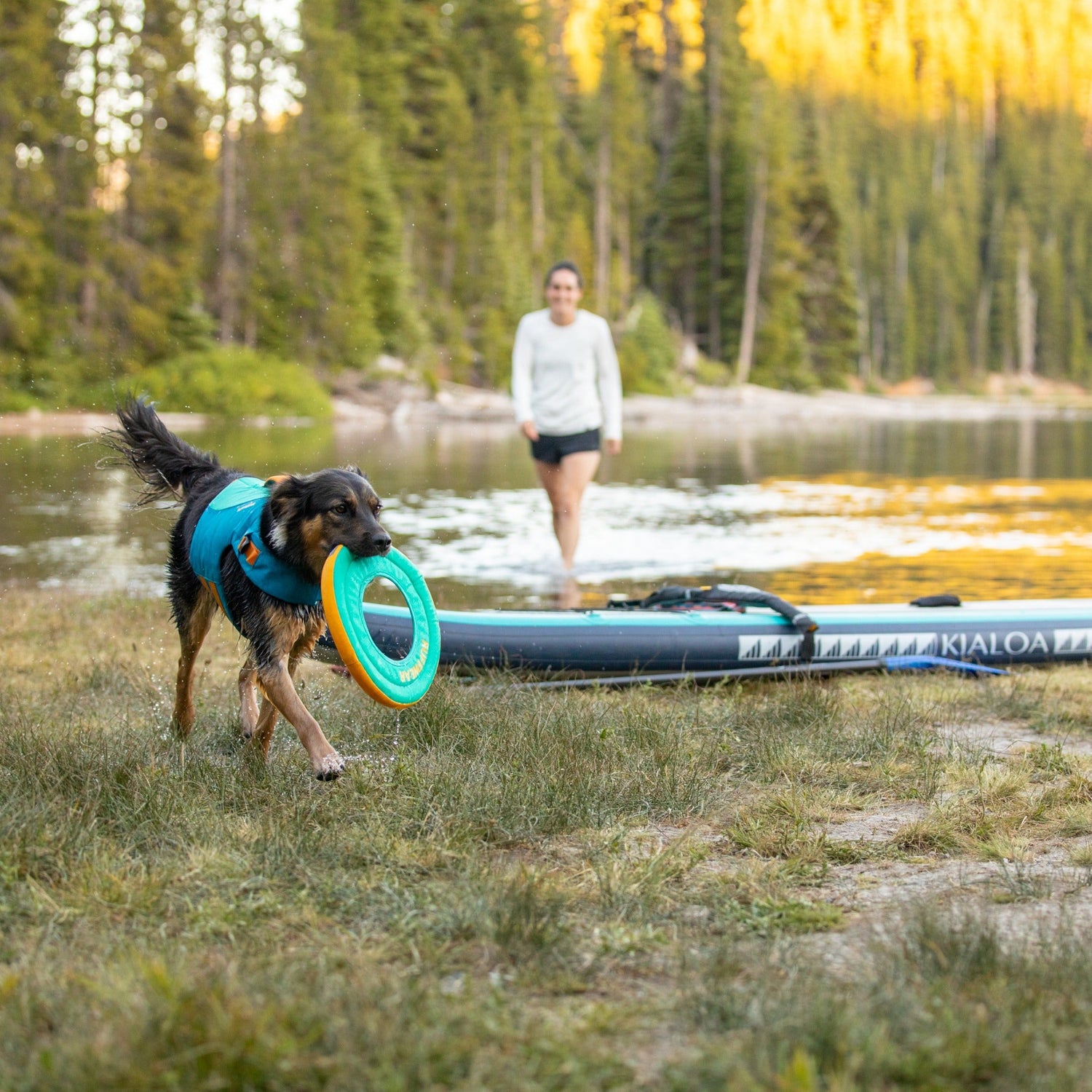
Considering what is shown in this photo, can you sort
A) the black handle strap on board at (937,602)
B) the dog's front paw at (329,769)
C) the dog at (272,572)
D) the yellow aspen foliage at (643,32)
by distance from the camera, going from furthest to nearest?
the yellow aspen foliage at (643,32), the black handle strap on board at (937,602), the dog at (272,572), the dog's front paw at (329,769)

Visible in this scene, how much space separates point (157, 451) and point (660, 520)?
995 cm

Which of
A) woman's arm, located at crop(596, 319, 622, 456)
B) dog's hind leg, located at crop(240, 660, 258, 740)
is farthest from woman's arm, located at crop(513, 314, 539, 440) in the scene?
dog's hind leg, located at crop(240, 660, 258, 740)

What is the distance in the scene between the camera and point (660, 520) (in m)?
15.6

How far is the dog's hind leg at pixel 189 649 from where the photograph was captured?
5719 millimetres

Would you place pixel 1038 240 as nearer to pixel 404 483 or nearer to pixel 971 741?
pixel 404 483

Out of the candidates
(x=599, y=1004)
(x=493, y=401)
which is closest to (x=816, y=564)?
(x=599, y=1004)

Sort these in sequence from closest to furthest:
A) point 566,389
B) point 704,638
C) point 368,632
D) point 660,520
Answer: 1. point 368,632
2. point 704,638
3. point 566,389
4. point 660,520

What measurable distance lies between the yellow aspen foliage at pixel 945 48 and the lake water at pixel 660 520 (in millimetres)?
83065

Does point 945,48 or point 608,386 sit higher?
point 945,48

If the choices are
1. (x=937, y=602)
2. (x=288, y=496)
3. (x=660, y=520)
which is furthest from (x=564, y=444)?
(x=288, y=496)

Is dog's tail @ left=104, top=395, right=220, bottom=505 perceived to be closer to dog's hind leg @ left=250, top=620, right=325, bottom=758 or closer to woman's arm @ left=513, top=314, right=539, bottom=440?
dog's hind leg @ left=250, top=620, right=325, bottom=758

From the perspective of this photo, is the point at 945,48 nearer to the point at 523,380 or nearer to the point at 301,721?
the point at 523,380

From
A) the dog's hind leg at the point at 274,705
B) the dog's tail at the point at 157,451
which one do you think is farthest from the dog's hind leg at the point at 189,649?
the dog's tail at the point at 157,451

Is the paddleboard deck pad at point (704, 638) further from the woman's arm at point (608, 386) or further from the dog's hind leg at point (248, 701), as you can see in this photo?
the woman's arm at point (608, 386)
